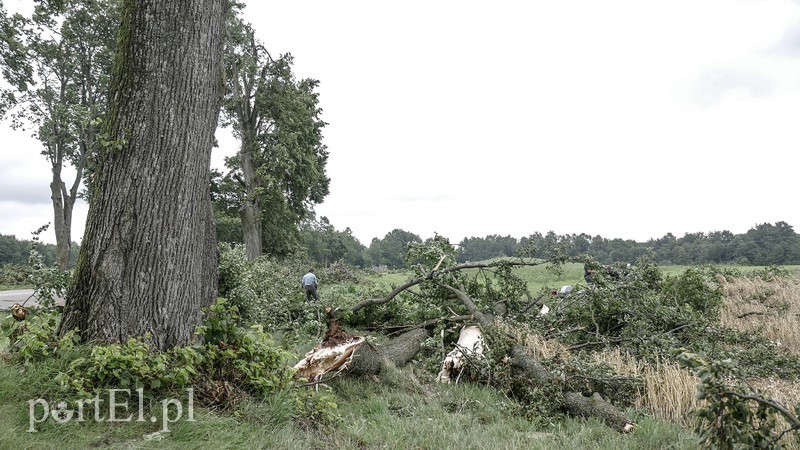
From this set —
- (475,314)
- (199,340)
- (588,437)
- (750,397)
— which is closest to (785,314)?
(475,314)

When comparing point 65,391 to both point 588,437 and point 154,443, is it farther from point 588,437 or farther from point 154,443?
point 588,437

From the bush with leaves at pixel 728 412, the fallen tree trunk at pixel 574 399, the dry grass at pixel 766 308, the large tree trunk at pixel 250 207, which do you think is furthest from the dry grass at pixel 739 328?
the large tree trunk at pixel 250 207

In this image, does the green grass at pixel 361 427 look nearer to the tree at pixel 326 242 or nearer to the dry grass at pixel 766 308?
the dry grass at pixel 766 308

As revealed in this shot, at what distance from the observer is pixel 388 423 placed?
4.18 metres

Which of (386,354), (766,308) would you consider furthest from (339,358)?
(766,308)

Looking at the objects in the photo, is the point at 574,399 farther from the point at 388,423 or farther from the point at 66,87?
the point at 66,87

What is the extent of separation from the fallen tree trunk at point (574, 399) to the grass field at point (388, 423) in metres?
0.14

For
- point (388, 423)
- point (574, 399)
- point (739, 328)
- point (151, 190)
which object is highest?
point (151, 190)

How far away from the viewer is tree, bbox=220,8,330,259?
64.7ft

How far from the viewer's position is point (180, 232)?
3.92 metres

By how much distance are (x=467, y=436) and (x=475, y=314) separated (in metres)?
3.40

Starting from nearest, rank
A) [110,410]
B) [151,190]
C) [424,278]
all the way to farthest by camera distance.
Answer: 1. [110,410]
2. [151,190]
3. [424,278]

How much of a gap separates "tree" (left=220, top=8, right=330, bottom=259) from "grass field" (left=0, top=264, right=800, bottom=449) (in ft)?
50.3

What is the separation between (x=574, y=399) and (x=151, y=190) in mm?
4625
